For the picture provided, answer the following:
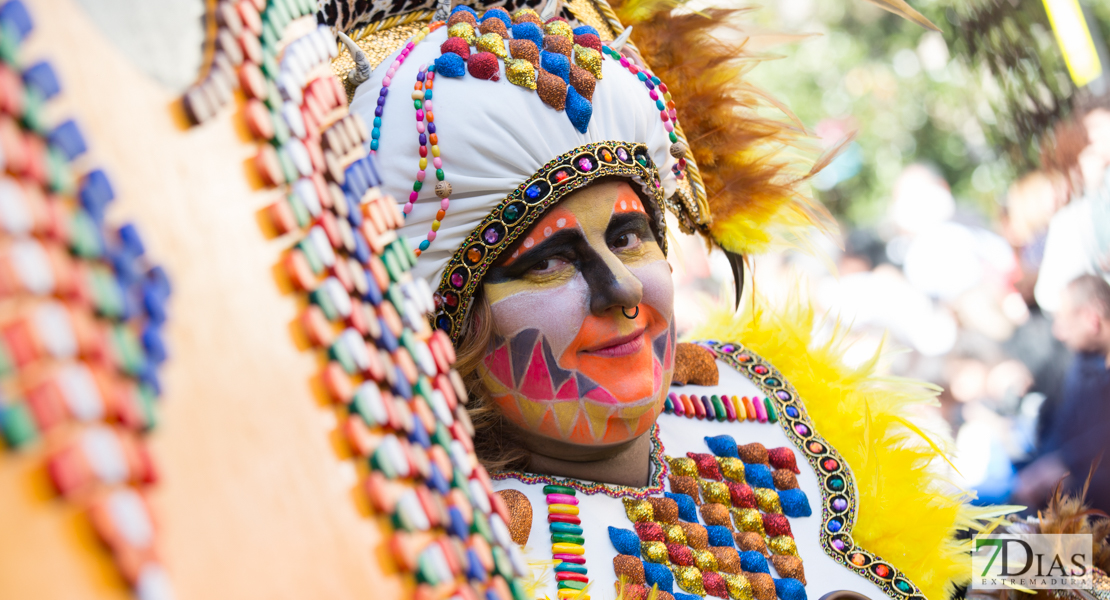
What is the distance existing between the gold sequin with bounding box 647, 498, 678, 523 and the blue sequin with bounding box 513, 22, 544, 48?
0.95 metres

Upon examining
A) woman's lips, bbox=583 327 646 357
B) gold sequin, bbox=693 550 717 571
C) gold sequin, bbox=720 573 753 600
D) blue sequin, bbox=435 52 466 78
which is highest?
blue sequin, bbox=435 52 466 78

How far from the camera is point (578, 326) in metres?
1.55

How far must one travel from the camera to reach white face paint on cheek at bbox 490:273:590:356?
1552mm

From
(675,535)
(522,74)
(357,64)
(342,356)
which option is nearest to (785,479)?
(675,535)

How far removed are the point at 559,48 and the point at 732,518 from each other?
1.06m

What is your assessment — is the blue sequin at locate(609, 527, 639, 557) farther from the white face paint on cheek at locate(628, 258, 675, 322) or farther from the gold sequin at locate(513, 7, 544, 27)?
the gold sequin at locate(513, 7, 544, 27)

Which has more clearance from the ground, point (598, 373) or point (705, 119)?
point (705, 119)

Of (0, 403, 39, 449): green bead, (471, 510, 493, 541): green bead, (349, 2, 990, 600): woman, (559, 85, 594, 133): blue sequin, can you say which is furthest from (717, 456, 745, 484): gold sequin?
(0, 403, 39, 449): green bead

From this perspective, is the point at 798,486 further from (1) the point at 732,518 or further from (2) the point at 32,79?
(2) the point at 32,79

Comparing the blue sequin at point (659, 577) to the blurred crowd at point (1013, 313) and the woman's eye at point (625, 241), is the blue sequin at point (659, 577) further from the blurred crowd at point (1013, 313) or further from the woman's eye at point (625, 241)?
the blurred crowd at point (1013, 313)

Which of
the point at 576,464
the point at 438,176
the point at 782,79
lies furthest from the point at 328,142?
the point at 782,79

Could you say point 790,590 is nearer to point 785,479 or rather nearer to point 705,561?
point 705,561

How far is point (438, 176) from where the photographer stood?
1567 mm

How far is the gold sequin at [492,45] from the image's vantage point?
1611 millimetres
